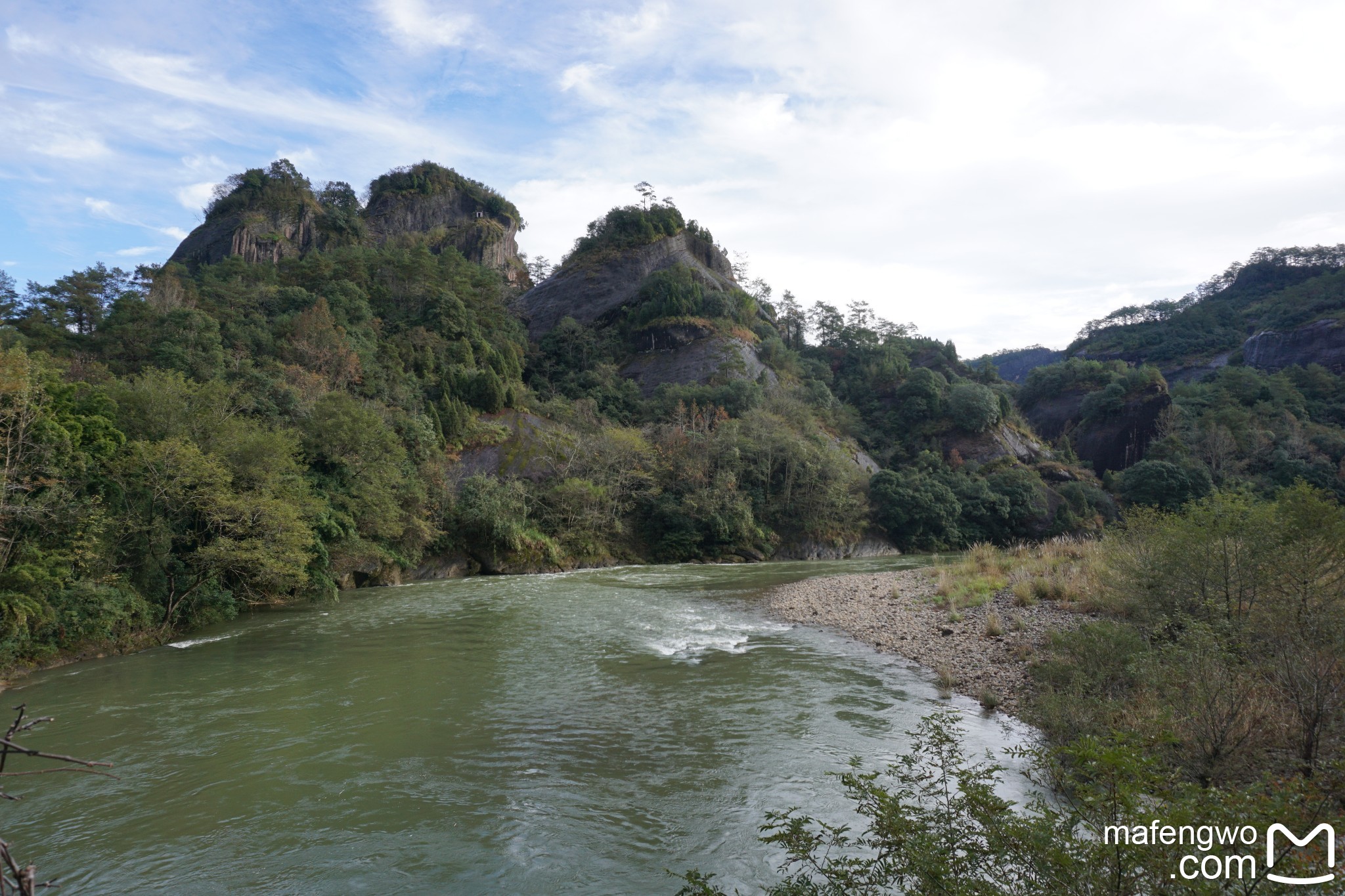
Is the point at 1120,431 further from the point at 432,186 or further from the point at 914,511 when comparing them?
the point at 432,186

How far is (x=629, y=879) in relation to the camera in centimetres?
727

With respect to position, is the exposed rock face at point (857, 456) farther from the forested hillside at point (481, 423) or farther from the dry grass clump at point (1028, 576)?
the dry grass clump at point (1028, 576)

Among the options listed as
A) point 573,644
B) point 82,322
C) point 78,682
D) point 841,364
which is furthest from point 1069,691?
point 841,364

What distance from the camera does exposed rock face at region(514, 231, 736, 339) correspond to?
78938 millimetres

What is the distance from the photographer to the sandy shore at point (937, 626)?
530 inches

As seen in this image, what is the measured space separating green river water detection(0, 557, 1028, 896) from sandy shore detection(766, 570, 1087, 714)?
932mm

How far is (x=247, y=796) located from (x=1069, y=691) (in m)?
12.0

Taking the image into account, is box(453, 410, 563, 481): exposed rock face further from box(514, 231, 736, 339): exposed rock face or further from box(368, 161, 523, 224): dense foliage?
box(368, 161, 523, 224): dense foliage

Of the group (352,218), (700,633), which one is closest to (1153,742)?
(700,633)

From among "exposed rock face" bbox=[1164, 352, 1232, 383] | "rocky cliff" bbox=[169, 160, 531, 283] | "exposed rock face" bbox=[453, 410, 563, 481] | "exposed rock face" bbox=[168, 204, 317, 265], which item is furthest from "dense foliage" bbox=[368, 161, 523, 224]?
"exposed rock face" bbox=[1164, 352, 1232, 383]

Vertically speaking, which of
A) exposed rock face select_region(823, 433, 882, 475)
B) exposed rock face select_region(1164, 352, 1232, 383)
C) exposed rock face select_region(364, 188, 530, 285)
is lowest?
exposed rock face select_region(823, 433, 882, 475)

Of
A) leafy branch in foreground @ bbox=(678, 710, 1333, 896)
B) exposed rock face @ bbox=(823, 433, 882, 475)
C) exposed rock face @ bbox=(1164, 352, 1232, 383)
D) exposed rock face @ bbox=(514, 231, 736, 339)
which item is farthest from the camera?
exposed rock face @ bbox=(1164, 352, 1232, 383)

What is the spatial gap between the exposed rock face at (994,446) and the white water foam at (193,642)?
6170 centimetres

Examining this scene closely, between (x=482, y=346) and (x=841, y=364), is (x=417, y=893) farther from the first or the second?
(x=841, y=364)
